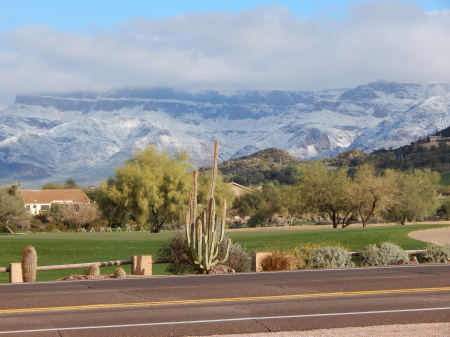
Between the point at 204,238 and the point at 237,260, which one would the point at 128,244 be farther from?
the point at 204,238

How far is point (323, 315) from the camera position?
1382 centimetres

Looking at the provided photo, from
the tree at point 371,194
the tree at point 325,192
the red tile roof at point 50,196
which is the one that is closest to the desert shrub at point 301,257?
the tree at point 325,192

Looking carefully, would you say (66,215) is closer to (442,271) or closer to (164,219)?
(164,219)

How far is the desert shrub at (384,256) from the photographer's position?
26.0 m

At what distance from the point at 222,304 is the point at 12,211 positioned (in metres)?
67.6

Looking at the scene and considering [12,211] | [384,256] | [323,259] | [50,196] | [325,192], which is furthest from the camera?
[50,196]

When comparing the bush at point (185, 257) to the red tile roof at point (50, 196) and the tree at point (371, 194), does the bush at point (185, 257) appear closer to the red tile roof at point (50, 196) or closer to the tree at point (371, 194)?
the tree at point (371, 194)

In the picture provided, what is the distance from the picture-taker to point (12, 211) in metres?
79.8

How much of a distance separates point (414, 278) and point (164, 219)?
169ft

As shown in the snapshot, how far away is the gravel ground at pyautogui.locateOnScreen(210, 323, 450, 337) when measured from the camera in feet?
39.3

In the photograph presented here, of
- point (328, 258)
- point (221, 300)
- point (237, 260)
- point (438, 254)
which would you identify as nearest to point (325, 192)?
point (438, 254)

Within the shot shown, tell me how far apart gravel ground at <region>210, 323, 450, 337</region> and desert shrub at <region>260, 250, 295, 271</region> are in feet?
39.5

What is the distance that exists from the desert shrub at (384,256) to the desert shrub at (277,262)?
9.69ft

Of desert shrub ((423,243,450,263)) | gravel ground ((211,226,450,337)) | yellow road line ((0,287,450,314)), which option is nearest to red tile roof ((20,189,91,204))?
desert shrub ((423,243,450,263))
